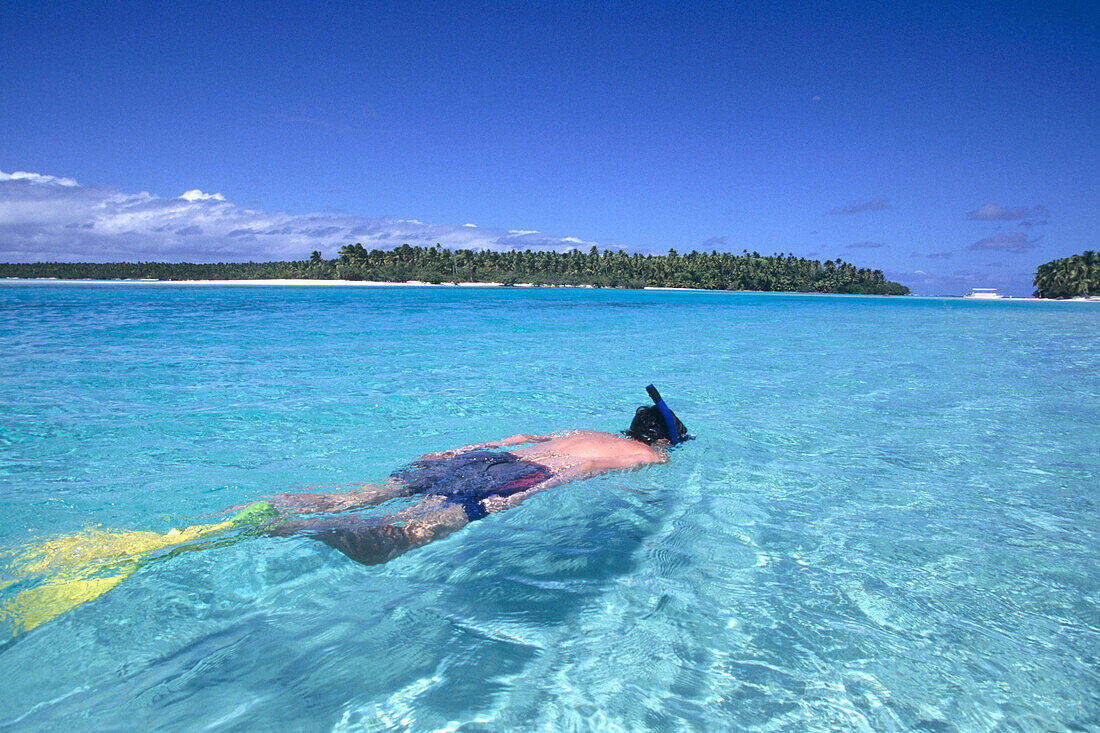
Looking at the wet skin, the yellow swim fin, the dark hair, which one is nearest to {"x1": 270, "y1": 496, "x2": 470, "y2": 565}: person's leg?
the wet skin

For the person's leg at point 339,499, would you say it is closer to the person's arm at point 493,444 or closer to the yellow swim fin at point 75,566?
the yellow swim fin at point 75,566

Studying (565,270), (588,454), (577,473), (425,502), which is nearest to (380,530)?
(425,502)

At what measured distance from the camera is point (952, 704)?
209 centimetres

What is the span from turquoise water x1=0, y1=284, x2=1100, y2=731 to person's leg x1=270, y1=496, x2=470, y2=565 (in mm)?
113

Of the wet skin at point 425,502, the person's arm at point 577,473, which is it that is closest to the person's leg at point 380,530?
the wet skin at point 425,502

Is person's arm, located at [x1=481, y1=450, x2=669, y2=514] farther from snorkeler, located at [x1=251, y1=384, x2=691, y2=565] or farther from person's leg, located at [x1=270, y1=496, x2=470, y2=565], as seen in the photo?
person's leg, located at [x1=270, y1=496, x2=470, y2=565]

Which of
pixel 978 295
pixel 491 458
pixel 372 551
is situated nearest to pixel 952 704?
pixel 372 551

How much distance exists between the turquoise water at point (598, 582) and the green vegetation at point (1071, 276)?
127074 mm

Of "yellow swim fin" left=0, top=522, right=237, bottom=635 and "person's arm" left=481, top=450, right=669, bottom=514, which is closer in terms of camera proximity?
"yellow swim fin" left=0, top=522, right=237, bottom=635

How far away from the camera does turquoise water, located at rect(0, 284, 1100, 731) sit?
6.81ft

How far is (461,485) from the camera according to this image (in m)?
3.77

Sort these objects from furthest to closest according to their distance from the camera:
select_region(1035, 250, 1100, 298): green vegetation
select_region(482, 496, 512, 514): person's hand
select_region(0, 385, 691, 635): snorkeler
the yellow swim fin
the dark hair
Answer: select_region(1035, 250, 1100, 298): green vegetation
the dark hair
select_region(482, 496, 512, 514): person's hand
select_region(0, 385, 691, 635): snorkeler
the yellow swim fin

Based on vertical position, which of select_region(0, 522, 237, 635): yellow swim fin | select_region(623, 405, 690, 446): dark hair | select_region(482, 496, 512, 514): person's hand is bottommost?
select_region(0, 522, 237, 635): yellow swim fin

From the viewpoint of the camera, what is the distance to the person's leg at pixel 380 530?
3.02 meters
